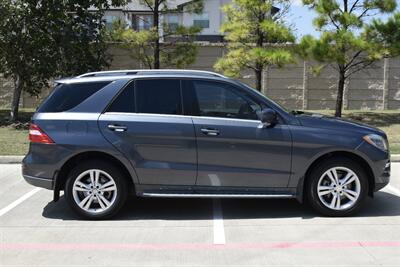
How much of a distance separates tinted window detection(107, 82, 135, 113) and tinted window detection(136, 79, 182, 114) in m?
0.07

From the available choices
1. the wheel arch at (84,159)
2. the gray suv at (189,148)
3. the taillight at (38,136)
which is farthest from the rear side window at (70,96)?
the wheel arch at (84,159)

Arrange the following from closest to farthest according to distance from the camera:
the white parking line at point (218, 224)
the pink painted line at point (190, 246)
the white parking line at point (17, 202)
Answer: the pink painted line at point (190, 246) < the white parking line at point (218, 224) < the white parking line at point (17, 202)

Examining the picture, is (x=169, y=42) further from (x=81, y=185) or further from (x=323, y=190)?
(x=323, y=190)

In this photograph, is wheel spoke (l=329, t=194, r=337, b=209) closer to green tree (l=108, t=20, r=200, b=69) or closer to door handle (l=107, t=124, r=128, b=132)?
door handle (l=107, t=124, r=128, b=132)

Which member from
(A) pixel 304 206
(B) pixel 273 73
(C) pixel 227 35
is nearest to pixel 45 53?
(C) pixel 227 35

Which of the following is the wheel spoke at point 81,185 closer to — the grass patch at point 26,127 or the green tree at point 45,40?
the grass patch at point 26,127

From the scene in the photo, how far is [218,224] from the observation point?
6453 millimetres

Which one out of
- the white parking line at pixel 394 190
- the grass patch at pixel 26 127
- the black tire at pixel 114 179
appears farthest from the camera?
the grass patch at pixel 26 127

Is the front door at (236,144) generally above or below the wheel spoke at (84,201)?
above

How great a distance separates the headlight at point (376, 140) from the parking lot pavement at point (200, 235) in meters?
0.85

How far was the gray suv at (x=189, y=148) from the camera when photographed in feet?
21.4

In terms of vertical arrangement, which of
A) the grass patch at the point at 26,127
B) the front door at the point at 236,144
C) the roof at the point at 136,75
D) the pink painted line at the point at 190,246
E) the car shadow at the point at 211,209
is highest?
the roof at the point at 136,75

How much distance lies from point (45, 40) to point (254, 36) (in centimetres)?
742

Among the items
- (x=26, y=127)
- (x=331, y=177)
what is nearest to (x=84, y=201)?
(x=331, y=177)
